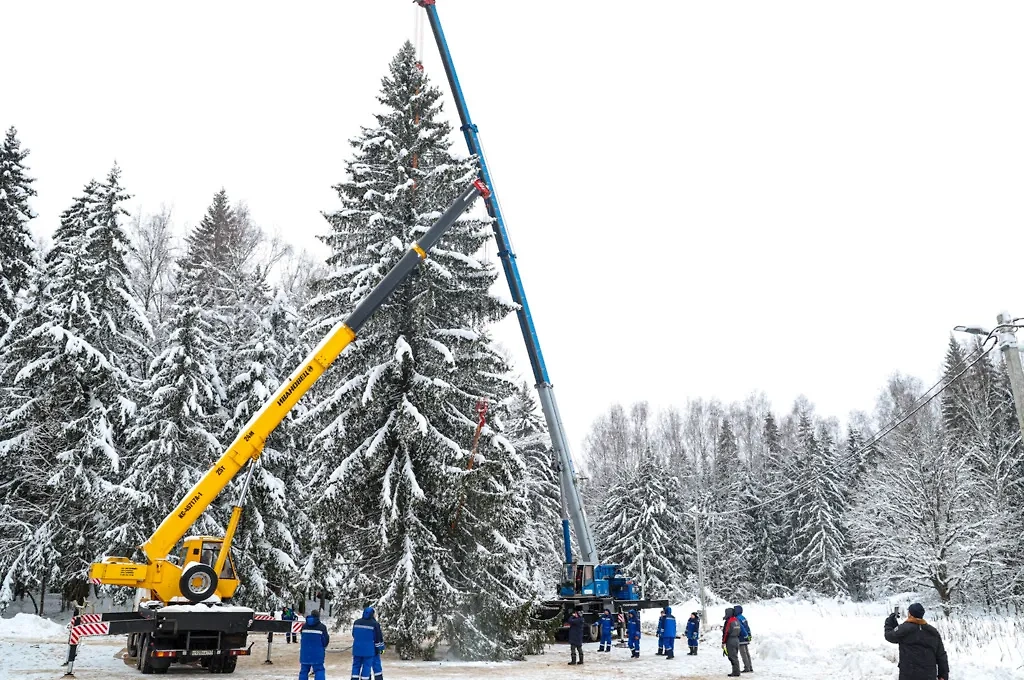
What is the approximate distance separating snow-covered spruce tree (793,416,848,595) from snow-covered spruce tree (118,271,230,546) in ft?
133

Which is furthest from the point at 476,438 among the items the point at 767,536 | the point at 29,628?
the point at 767,536

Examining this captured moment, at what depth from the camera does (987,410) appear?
4225 centimetres

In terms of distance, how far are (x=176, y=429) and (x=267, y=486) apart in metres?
3.58

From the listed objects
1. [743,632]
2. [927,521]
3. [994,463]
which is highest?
[994,463]

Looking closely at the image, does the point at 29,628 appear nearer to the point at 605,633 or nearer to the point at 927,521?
the point at 605,633

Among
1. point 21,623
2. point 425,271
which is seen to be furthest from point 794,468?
point 21,623

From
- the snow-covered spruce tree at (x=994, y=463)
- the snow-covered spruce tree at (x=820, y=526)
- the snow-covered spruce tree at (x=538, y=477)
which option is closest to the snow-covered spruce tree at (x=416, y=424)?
the snow-covered spruce tree at (x=538, y=477)

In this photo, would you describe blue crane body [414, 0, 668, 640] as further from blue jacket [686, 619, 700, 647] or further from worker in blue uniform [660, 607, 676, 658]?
worker in blue uniform [660, 607, 676, 658]

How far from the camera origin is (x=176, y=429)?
26.2m

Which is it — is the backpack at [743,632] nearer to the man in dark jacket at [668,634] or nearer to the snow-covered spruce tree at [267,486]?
the man in dark jacket at [668,634]

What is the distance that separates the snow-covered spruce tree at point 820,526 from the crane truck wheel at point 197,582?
4440 centimetres

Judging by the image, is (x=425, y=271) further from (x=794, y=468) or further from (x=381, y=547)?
(x=794, y=468)

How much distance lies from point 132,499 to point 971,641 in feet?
80.6

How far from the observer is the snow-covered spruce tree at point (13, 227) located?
98.6 feet
